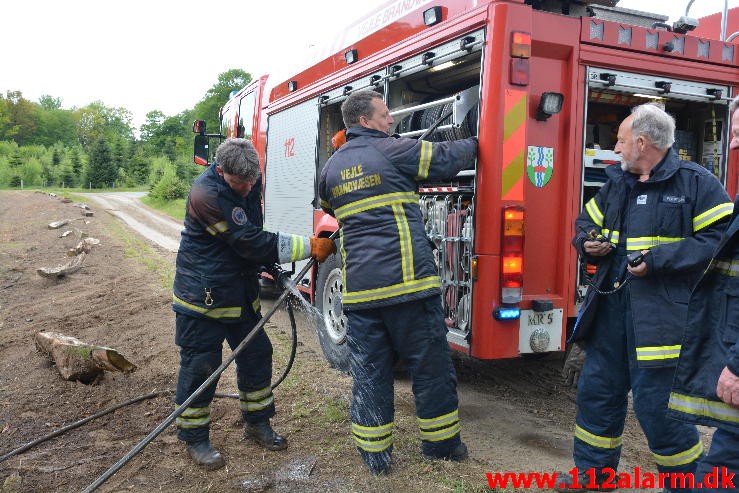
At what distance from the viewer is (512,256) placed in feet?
11.6

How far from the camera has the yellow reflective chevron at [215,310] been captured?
132 inches

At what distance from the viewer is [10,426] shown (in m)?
3.92

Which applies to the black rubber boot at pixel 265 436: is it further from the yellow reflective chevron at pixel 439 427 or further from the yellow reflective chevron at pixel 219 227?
the yellow reflective chevron at pixel 219 227

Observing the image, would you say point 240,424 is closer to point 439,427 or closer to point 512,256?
point 439,427

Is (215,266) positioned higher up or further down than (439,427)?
higher up

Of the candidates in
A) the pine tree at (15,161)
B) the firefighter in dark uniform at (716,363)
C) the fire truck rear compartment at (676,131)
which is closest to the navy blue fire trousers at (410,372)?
the fire truck rear compartment at (676,131)

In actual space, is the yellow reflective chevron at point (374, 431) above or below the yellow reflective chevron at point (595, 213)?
below

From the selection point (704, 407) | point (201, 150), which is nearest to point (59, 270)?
point (201, 150)

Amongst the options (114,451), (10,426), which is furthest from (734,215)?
(10,426)

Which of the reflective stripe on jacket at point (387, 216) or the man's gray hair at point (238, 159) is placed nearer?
the reflective stripe on jacket at point (387, 216)

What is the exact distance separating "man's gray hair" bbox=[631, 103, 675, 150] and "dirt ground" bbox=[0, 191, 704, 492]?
1803 millimetres

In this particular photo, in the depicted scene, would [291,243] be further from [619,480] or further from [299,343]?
[299,343]

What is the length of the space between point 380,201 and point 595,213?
1102 millimetres

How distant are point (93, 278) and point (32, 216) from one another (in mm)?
14103
